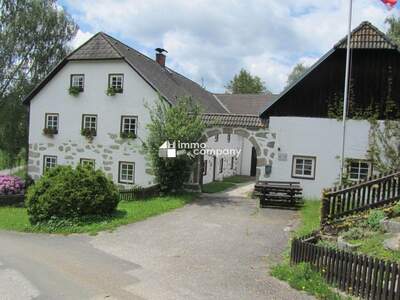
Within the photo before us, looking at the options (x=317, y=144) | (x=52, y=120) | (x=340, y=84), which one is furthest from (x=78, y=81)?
(x=340, y=84)

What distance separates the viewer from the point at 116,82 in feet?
69.9

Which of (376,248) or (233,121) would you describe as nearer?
(376,248)

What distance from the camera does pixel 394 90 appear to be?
16.3 metres

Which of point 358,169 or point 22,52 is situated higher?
point 22,52

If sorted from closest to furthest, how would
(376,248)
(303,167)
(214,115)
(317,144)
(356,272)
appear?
(356,272) < (376,248) < (317,144) < (303,167) < (214,115)

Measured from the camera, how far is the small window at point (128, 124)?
829 inches

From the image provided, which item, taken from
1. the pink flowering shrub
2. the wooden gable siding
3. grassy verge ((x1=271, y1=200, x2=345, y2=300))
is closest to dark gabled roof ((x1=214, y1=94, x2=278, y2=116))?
the wooden gable siding

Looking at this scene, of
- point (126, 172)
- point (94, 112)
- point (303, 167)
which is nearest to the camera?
point (303, 167)

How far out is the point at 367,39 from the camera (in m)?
16.4

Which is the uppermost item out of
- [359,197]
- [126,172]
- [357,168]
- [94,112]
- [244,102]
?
[244,102]

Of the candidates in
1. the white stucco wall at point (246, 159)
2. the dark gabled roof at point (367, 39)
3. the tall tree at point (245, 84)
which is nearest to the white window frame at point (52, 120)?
the white stucco wall at point (246, 159)

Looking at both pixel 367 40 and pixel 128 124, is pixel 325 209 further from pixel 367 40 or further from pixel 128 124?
pixel 128 124

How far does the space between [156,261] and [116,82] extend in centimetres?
1407

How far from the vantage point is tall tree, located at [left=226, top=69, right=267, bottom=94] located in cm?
5381
